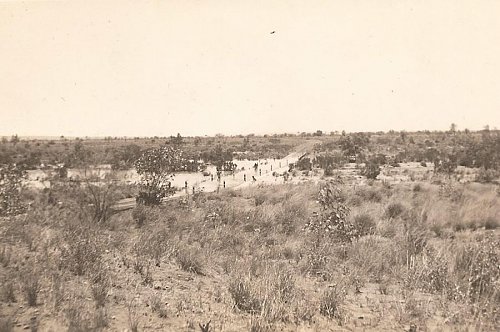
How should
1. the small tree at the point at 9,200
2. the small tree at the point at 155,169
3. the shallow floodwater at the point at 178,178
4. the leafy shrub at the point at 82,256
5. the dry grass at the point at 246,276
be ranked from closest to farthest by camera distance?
the dry grass at the point at 246,276, the leafy shrub at the point at 82,256, the small tree at the point at 9,200, the shallow floodwater at the point at 178,178, the small tree at the point at 155,169

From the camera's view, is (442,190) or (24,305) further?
(442,190)

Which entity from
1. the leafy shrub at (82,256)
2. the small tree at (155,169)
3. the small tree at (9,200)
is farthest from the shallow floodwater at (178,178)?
the leafy shrub at (82,256)

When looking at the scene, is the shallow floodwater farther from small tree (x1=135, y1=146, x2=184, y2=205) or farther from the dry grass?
the dry grass

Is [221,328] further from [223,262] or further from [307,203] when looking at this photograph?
[307,203]

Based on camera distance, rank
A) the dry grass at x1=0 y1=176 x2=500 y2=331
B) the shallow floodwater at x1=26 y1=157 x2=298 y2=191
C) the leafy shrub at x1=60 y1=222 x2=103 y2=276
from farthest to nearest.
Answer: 1. the shallow floodwater at x1=26 y1=157 x2=298 y2=191
2. the leafy shrub at x1=60 y1=222 x2=103 y2=276
3. the dry grass at x1=0 y1=176 x2=500 y2=331

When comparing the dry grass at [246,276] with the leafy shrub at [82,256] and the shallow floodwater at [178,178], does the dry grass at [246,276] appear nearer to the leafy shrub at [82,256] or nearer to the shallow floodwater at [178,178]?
the leafy shrub at [82,256]

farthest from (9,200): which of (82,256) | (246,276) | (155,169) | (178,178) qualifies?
(178,178)

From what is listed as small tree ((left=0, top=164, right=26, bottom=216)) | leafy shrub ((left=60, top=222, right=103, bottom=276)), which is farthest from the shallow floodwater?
leafy shrub ((left=60, top=222, right=103, bottom=276))

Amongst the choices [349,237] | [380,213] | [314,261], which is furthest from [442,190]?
[314,261]

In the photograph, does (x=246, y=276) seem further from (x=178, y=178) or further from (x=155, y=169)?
(x=178, y=178)

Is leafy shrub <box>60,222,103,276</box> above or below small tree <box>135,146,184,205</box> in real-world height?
below

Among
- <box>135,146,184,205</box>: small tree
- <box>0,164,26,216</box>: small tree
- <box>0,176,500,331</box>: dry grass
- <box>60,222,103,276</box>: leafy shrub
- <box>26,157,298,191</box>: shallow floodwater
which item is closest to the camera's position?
<box>0,176,500,331</box>: dry grass
